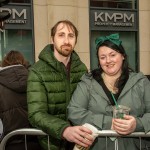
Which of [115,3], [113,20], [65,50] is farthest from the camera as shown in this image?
[115,3]

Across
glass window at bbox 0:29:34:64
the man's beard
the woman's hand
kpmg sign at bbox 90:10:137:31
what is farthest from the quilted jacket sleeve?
kpmg sign at bbox 90:10:137:31

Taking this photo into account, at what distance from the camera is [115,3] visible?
12914 millimetres

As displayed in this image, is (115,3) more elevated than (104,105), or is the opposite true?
(115,3)

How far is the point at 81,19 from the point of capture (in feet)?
39.3

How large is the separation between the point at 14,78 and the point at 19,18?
8.06 m

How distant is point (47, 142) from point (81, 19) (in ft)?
30.3

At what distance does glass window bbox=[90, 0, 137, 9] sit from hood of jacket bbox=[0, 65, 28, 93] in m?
9.22

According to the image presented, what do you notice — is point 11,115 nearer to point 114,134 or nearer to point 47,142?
point 47,142

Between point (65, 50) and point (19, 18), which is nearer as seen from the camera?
point (65, 50)

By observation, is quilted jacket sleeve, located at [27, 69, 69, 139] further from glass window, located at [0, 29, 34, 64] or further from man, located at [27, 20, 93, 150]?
glass window, located at [0, 29, 34, 64]

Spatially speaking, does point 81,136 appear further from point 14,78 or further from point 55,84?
point 14,78

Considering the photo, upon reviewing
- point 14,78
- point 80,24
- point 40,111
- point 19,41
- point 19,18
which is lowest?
point 40,111

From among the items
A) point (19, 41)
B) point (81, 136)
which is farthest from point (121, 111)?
point (19, 41)

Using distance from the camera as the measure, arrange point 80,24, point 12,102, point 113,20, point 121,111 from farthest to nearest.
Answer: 1. point 113,20
2. point 80,24
3. point 12,102
4. point 121,111
